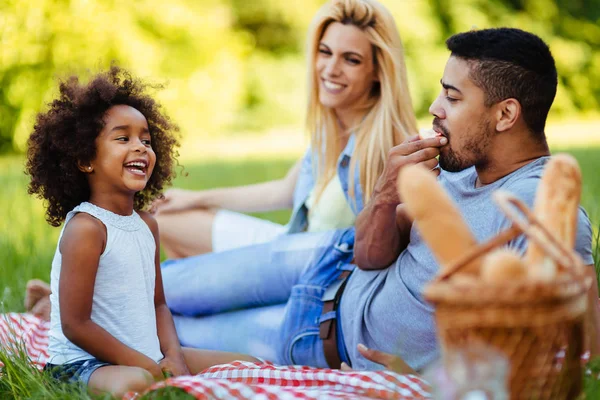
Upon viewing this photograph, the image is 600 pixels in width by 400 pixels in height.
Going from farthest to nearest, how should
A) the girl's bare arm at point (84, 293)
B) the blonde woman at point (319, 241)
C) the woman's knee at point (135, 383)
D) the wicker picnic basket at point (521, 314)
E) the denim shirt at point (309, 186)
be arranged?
the denim shirt at point (309, 186) < the blonde woman at point (319, 241) < the girl's bare arm at point (84, 293) < the woman's knee at point (135, 383) < the wicker picnic basket at point (521, 314)

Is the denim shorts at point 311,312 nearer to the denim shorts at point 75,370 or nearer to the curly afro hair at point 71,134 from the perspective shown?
the denim shorts at point 75,370

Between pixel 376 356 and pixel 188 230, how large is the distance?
188 cm

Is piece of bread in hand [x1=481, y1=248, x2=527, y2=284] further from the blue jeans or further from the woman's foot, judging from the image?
the woman's foot

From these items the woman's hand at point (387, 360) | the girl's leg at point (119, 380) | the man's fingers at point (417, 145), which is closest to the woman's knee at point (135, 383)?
the girl's leg at point (119, 380)

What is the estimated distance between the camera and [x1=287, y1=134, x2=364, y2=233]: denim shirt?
3.54m

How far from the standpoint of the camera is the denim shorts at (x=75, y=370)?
253 cm

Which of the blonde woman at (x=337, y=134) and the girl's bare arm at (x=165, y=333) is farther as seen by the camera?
the blonde woman at (x=337, y=134)

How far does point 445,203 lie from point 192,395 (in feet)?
3.21

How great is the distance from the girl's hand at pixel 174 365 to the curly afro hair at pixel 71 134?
2.20ft

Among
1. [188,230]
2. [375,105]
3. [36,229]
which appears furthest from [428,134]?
[36,229]

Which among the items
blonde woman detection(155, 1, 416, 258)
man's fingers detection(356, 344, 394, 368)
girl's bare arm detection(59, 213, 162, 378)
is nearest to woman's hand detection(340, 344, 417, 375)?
man's fingers detection(356, 344, 394, 368)

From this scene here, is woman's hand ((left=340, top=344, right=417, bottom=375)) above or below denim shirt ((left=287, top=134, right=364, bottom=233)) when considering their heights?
below

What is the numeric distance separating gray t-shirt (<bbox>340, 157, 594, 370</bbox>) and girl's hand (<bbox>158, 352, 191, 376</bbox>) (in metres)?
0.61

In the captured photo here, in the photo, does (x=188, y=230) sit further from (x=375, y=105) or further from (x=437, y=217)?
(x=437, y=217)
